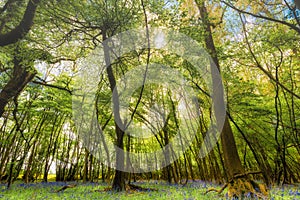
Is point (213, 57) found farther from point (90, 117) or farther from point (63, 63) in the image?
point (90, 117)

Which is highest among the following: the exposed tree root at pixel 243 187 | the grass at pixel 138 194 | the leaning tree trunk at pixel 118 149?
the leaning tree trunk at pixel 118 149

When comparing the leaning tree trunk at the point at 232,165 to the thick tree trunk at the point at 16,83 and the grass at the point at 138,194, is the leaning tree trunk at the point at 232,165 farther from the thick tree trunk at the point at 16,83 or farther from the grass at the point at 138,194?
the thick tree trunk at the point at 16,83

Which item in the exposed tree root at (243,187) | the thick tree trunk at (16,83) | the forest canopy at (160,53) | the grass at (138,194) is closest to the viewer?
the exposed tree root at (243,187)

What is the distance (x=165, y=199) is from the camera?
411 cm

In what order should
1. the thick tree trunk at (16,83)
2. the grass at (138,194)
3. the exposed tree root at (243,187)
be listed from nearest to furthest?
the exposed tree root at (243,187), the thick tree trunk at (16,83), the grass at (138,194)

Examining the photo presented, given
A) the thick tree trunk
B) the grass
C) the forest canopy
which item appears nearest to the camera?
the thick tree trunk

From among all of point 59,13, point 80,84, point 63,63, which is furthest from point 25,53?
point 80,84

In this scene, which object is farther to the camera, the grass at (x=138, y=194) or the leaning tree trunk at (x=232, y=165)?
the grass at (x=138, y=194)

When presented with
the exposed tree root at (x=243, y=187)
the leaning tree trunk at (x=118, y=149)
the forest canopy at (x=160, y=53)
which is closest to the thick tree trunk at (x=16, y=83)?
the forest canopy at (x=160, y=53)

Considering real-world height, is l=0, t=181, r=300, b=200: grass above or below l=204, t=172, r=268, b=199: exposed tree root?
below

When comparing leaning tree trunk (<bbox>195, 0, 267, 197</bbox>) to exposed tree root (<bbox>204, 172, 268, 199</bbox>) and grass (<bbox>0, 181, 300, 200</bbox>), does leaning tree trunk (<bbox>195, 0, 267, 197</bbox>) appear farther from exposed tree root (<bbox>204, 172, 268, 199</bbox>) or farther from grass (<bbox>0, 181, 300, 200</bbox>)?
grass (<bbox>0, 181, 300, 200</bbox>)

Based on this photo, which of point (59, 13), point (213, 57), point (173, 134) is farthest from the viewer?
point (173, 134)

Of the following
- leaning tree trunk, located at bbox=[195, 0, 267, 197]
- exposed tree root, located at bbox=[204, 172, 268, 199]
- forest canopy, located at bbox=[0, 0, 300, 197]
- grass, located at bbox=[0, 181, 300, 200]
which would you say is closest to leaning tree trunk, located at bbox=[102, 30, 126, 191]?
forest canopy, located at bbox=[0, 0, 300, 197]

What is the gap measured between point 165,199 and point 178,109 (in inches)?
276
